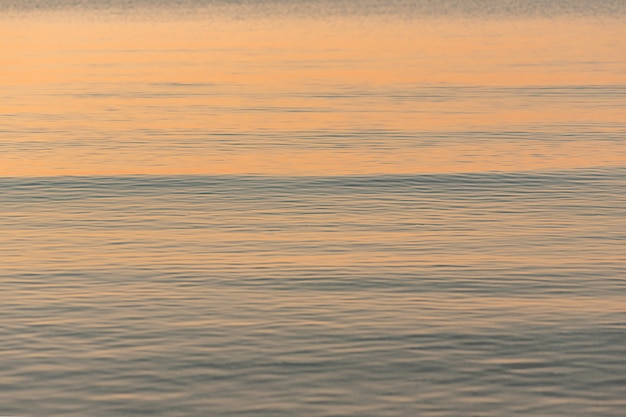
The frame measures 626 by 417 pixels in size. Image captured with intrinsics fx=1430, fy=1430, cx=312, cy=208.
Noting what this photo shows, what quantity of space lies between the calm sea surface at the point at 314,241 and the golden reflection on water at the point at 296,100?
15cm

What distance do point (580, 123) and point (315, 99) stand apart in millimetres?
7662

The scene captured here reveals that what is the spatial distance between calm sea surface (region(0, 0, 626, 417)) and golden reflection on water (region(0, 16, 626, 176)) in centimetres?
15

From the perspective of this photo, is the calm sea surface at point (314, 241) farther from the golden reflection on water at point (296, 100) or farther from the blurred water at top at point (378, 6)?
the blurred water at top at point (378, 6)

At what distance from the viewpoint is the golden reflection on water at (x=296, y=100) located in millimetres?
27641

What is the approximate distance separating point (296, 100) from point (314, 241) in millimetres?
16789

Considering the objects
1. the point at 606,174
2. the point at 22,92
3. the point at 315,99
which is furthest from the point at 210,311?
the point at 22,92

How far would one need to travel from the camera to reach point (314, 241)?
795 inches

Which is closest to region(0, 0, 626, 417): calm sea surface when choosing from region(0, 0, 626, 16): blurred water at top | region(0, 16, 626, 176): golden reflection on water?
region(0, 16, 626, 176): golden reflection on water

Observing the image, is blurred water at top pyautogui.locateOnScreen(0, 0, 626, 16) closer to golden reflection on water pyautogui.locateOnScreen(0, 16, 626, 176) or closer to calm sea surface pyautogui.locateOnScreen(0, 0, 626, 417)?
golden reflection on water pyautogui.locateOnScreen(0, 16, 626, 176)

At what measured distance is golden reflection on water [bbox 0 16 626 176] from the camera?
90.7 feet

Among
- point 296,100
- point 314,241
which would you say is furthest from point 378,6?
point 314,241

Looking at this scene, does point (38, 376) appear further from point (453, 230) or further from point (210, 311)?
point (453, 230)

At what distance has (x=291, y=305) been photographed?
16703 millimetres

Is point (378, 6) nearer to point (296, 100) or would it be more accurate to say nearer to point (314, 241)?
point (296, 100)
